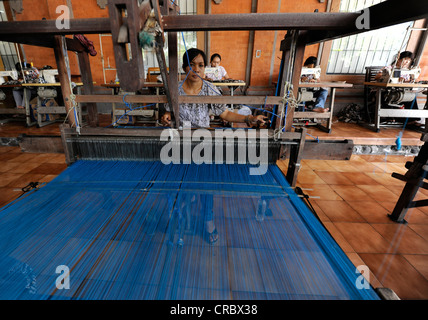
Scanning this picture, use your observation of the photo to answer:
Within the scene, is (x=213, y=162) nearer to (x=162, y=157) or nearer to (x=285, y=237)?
(x=162, y=157)

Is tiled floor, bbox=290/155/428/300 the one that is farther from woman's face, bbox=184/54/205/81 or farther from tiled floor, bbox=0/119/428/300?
woman's face, bbox=184/54/205/81

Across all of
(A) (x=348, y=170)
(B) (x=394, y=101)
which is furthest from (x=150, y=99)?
(B) (x=394, y=101)

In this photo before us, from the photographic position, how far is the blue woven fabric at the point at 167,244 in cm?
77

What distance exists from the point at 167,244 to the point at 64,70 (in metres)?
1.42

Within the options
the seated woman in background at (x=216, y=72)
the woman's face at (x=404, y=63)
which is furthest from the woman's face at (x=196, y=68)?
the woman's face at (x=404, y=63)

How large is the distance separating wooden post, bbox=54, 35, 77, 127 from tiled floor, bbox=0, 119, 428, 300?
737 mm

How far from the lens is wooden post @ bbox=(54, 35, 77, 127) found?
1438 mm

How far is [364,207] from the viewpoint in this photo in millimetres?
2137

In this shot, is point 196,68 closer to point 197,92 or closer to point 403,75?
point 197,92

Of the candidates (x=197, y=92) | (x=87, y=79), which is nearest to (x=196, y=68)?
(x=197, y=92)

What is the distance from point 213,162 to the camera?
1.60 m

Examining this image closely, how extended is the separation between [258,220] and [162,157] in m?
0.84

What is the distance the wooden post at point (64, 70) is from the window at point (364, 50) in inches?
249

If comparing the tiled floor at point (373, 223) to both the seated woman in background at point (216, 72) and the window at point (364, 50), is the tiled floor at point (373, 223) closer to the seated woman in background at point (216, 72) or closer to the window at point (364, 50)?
the seated woman in background at point (216, 72)
